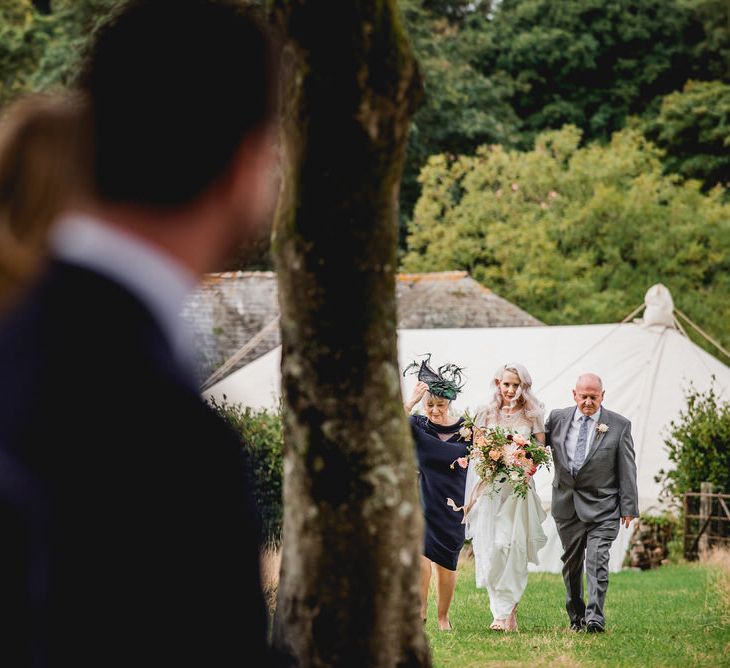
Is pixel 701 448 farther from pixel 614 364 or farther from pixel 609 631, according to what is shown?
pixel 609 631

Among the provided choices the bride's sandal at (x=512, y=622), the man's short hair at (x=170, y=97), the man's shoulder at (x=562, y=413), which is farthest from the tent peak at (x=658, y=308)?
the man's short hair at (x=170, y=97)

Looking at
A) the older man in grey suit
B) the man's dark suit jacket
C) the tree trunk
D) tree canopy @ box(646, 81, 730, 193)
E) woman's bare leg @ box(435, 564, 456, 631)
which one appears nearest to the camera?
the man's dark suit jacket

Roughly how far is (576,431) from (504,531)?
46.1 inches

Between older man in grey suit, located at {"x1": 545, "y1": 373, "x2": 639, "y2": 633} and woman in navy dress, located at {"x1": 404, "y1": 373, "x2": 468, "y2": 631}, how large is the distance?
34.8 inches

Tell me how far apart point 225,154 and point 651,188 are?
2825cm

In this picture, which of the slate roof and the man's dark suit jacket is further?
the slate roof

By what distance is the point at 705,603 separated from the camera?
41.9ft

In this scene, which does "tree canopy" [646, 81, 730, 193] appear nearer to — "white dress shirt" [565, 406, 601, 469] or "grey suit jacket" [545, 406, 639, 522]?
"white dress shirt" [565, 406, 601, 469]

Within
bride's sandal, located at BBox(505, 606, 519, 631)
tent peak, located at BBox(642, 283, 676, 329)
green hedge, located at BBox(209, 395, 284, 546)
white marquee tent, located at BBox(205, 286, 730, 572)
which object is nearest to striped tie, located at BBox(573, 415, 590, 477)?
bride's sandal, located at BBox(505, 606, 519, 631)

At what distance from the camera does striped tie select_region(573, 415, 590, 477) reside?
11.1 meters

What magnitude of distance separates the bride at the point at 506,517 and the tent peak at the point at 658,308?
922 centimetres

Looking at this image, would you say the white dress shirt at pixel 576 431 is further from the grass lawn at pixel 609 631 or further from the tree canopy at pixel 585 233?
the tree canopy at pixel 585 233

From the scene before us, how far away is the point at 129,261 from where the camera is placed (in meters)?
1.45

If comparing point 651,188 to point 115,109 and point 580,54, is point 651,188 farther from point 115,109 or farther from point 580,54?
point 115,109
